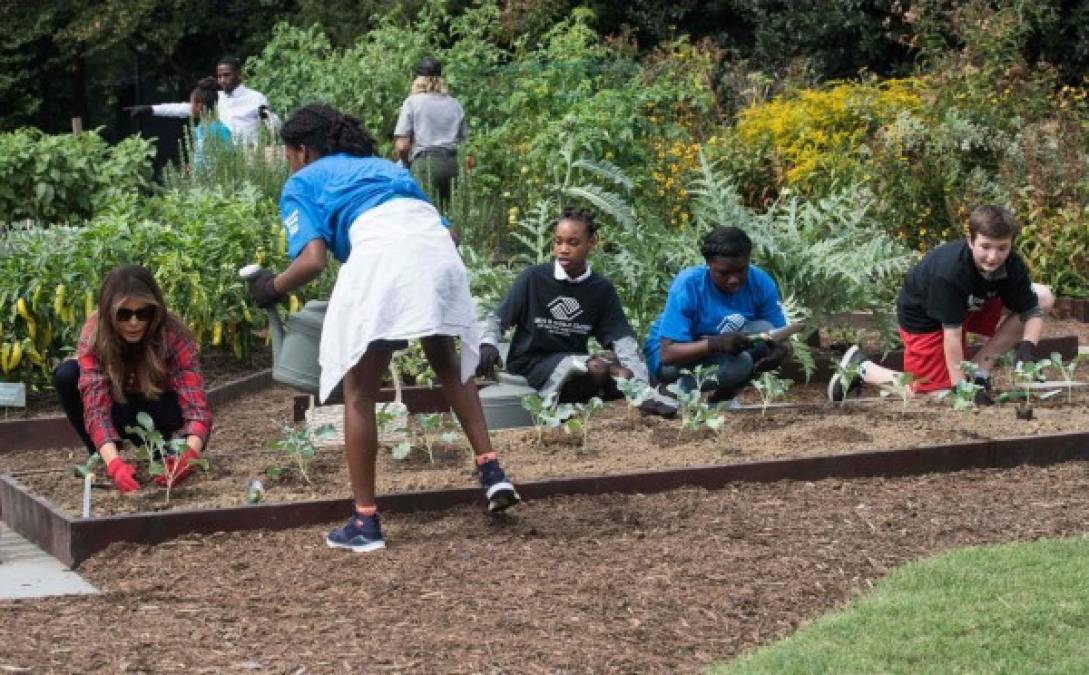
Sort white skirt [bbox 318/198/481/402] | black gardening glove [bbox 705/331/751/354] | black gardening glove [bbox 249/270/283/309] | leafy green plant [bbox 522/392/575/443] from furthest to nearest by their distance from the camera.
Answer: black gardening glove [bbox 705/331/751/354] < leafy green plant [bbox 522/392/575/443] < black gardening glove [bbox 249/270/283/309] < white skirt [bbox 318/198/481/402]

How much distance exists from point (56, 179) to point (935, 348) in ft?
22.7

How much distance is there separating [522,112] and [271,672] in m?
10.3

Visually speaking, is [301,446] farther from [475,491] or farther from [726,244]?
[726,244]

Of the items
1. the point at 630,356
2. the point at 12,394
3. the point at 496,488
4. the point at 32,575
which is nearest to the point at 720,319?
the point at 630,356

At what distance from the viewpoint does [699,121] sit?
17297mm

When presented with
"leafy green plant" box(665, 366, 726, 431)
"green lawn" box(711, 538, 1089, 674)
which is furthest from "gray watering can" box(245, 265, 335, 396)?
"green lawn" box(711, 538, 1089, 674)

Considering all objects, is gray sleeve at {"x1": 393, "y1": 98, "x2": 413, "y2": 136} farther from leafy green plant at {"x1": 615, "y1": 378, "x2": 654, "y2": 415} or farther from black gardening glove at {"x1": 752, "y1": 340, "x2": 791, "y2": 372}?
leafy green plant at {"x1": 615, "y1": 378, "x2": 654, "y2": 415}

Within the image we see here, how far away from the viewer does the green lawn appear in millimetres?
4953

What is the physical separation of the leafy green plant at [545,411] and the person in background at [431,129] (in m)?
6.84

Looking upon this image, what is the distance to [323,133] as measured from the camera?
6609 mm

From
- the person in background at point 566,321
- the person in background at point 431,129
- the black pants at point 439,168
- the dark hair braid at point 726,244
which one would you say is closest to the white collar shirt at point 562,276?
the person in background at point 566,321

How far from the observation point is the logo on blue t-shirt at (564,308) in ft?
28.5

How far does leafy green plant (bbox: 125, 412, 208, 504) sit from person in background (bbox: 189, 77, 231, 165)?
6546 mm

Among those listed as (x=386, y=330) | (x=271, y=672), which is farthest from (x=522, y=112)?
(x=271, y=672)
